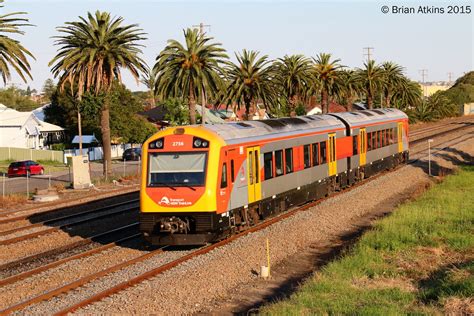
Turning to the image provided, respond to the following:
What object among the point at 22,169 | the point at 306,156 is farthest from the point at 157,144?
the point at 22,169

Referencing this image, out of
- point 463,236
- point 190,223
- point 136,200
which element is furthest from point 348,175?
point 190,223

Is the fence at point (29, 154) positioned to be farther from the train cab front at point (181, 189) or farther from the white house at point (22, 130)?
the train cab front at point (181, 189)

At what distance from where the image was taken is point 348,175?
3170 centimetres

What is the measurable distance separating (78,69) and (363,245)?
88.7 feet

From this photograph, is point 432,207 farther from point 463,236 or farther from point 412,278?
point 412,278

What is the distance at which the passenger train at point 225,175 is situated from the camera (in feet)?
59.9

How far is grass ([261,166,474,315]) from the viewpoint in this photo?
40.5 feet

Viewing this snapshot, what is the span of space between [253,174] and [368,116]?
15964 millimetres

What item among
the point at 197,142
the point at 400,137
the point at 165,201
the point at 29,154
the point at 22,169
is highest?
the point at 197,142

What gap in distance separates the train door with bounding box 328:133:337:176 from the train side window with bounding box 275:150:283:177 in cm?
590

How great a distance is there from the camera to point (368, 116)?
35.3 metres

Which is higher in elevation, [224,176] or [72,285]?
[224,176]

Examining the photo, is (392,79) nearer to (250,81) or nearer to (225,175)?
(250,81)

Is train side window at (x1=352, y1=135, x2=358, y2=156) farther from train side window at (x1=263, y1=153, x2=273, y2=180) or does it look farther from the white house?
the white house
